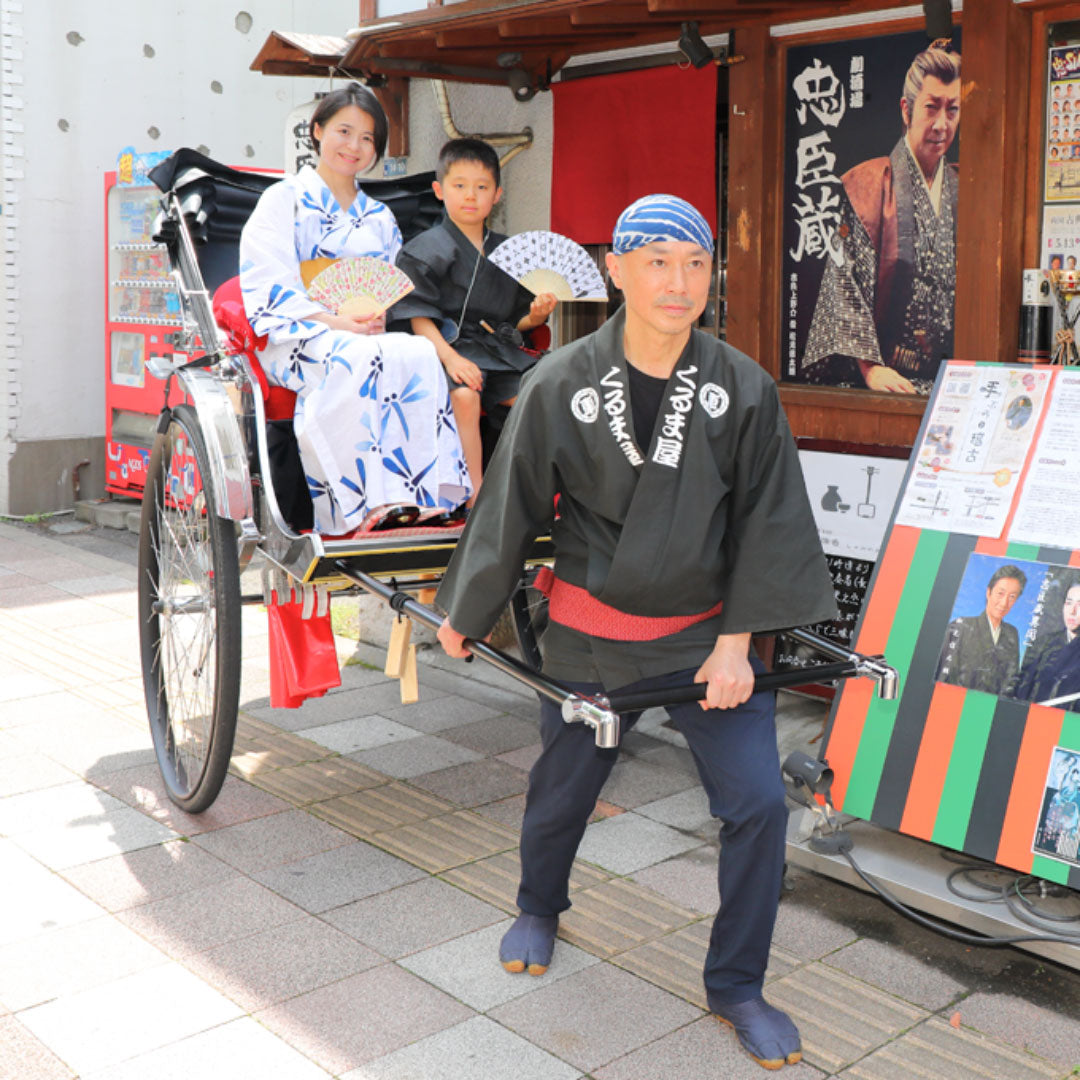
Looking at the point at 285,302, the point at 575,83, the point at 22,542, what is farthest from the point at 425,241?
the point at 22,542

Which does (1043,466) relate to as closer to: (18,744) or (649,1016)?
(649,1016)

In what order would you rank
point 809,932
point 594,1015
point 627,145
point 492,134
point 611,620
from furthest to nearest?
point 492,134 → point 627,145 → point 809,932 → point 594,1015 → point 611,620

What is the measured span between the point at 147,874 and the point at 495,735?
1.76m

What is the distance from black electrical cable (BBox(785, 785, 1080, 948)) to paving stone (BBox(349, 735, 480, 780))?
167 cm

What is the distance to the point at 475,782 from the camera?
15.9ft

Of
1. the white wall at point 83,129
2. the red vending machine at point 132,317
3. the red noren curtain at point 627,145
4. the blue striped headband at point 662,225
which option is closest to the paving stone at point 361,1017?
the blue striped headband at point 662,225

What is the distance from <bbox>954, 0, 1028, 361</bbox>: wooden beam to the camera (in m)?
4.38

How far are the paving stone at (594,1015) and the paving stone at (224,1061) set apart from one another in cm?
53

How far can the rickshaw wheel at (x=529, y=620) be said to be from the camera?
527 cm

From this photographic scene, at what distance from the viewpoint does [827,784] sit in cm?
378

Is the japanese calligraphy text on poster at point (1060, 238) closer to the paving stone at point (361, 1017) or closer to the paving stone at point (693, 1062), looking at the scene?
the paving stone at point (693, 1062)

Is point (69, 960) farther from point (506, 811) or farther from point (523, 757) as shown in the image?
point (523, 757)

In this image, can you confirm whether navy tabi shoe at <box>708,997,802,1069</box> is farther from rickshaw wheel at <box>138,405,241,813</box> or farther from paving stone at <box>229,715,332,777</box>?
paving stone at <box>229,715,332,777</box>

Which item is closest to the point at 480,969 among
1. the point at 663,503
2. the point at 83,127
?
the point at 663,503
